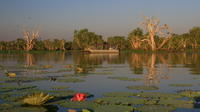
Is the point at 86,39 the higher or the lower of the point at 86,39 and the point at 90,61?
the higher

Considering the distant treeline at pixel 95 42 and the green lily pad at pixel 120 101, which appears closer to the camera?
the green lily pad at pixel 120 101

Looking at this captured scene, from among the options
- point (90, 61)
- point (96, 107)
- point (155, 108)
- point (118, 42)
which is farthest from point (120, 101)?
point (118, 42)

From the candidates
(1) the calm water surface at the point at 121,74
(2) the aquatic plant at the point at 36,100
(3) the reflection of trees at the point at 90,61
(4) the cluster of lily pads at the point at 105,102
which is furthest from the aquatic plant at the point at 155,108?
(3) the reflection of trees at the point at 90,61

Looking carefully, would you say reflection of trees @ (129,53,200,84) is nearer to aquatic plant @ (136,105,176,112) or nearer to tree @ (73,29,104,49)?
aquatic plant @ (136,105,176,112)

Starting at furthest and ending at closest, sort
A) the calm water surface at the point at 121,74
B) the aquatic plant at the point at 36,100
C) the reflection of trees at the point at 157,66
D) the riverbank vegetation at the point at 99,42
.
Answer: the riverbank vegetation at the point at 99,42 → the reflection of trees at the point at 157,66 → the calm water surface at the point at 121,74 → the aquatic plant at the point at 36,100

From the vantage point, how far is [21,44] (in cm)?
8662

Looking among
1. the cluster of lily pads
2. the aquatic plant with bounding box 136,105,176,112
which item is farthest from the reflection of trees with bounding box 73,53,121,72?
the aquatic plant with bounding box 136,105,176,112

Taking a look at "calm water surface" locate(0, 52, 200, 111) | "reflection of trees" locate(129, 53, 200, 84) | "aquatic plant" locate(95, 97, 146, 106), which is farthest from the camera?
"reflection of trees" locate(129, 53, 200, 84)

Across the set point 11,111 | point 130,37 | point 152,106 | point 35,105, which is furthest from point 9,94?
point 130,37

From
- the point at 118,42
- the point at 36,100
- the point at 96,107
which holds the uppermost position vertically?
the point at 118,42

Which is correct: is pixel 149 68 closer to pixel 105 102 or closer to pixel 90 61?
pixel 90 61

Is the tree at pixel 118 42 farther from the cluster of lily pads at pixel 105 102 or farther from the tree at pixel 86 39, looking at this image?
the cluster of lily pads at pixel 105 102

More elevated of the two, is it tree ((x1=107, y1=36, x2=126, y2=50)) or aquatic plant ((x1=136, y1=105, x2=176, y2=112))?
tree ((x1=107, y1=36, x2=126, y2=50))

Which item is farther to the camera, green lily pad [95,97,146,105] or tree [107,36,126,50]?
tree [107,36,126,50]
